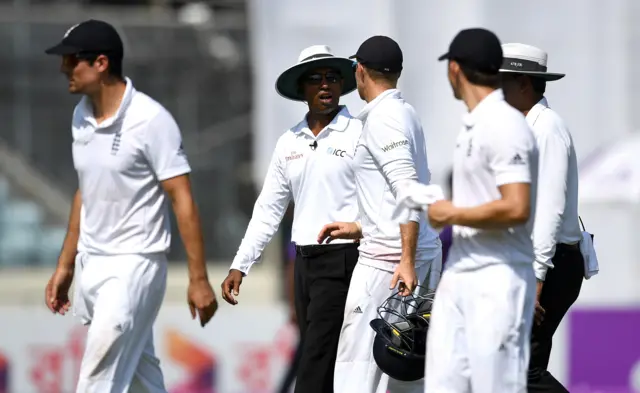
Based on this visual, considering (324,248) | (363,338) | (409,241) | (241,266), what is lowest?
(363,338)

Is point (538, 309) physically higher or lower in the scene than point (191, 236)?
lower

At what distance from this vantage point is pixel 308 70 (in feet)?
24.5

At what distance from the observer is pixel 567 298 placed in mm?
6664

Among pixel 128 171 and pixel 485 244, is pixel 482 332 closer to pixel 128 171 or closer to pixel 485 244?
pixel 485 244

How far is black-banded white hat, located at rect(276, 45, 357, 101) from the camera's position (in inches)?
292

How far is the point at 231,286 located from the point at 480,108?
2271 mm

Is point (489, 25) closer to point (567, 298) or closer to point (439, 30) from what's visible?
point (439, 30)

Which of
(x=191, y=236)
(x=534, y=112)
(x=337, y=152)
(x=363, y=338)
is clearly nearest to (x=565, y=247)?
(x=534, y=112)

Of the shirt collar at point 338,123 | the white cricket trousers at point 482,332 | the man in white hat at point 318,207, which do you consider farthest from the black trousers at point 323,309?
the white cricket trousers at point 482,332

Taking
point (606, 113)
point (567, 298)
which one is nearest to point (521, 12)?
point (606, 113)

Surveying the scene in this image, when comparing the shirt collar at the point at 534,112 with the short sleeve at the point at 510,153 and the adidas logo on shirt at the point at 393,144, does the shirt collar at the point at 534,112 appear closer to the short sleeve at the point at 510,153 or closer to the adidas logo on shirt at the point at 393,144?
the adidas logo on shirt at the point at 393,144

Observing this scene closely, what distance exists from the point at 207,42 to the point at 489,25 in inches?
310

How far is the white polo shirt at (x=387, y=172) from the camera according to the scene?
21.1 feet

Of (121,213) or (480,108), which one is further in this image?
(121,213)
